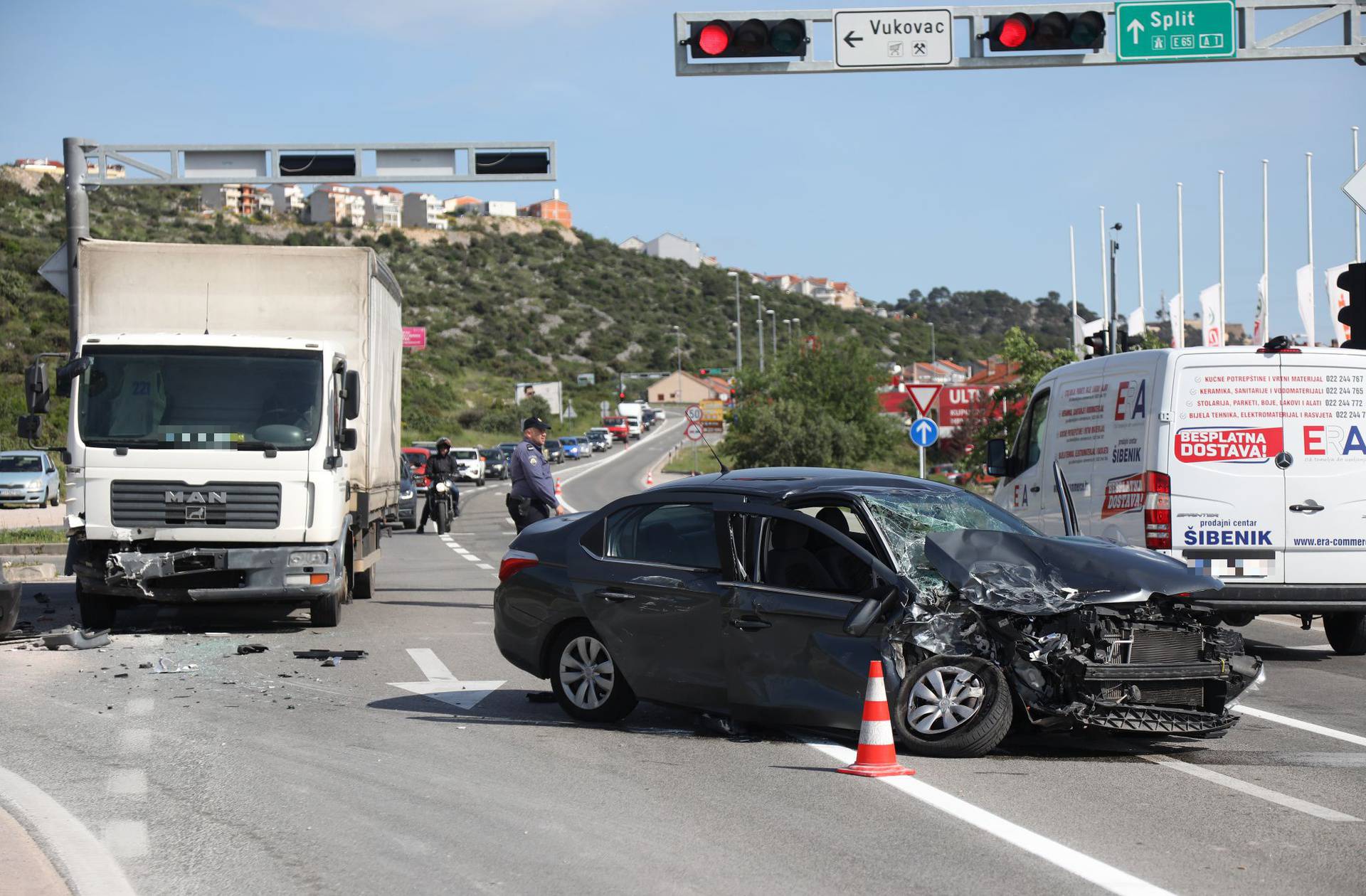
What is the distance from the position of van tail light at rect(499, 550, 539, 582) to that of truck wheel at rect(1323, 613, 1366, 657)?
6676 mm

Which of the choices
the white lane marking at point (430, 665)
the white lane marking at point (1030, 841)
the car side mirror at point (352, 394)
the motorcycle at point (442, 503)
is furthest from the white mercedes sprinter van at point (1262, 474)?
the motorcycle at point (442, 503)

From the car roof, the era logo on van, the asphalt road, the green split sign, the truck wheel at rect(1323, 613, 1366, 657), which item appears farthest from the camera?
the green split sign

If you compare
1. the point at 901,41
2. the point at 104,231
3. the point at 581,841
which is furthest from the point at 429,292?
the point at 581,841

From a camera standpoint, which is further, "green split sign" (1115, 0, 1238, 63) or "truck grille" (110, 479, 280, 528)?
"green split sign" (1115, 0, 1238, 63)

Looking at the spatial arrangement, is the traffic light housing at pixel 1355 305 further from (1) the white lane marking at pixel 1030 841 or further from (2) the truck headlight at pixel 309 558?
(2) the truck headlight at pixel 309 558

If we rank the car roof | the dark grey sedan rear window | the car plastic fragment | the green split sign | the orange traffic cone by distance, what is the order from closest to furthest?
1. the orange traffic cone
2. the car roof
3. the dark grey sedan rear window
4. the car plastic fragment
5. the green split sign

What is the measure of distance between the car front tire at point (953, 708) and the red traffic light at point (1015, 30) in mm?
9053

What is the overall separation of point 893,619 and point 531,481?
825 cm

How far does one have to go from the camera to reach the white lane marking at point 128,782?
7.12m

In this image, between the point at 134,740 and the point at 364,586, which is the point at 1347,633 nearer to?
the point at 134,740

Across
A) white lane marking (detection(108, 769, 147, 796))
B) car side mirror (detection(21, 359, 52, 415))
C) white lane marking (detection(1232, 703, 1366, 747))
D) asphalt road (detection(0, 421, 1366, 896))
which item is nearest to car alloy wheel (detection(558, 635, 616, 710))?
asphalt road (detection(0, 421, 1366, 896))

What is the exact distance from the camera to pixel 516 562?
9484 mm

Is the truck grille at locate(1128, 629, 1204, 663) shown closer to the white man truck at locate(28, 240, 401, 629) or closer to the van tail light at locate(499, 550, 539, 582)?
the van tail light at locate(499, 550, 539, 582)

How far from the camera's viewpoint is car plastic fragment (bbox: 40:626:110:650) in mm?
12516
